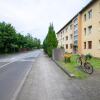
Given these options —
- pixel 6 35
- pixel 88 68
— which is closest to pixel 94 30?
pixel 88 68

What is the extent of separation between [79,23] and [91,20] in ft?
33.7

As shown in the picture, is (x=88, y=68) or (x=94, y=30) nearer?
(x=88, y=68)

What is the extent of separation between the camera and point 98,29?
112ft

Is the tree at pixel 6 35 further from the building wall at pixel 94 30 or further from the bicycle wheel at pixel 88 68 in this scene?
the bicycle wheel at pixel 88 68

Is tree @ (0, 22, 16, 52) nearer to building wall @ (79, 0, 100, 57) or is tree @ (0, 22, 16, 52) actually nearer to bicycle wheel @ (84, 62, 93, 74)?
building wall @ (79, 0, 100, 57)

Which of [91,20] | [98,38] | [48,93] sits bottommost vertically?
[48,93]

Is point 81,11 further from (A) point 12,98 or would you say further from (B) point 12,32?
(A) point 12,98

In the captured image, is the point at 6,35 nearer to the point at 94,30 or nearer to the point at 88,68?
the point at 94,30

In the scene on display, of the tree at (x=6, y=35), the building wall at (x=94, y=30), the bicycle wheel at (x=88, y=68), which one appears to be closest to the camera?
the bicycle wheel at (x=88, y=68)

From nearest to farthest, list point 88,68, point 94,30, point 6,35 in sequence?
point 88,68
point 94,30
point 6,35

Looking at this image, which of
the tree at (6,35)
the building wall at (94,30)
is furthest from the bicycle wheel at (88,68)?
the tree at (6,35)

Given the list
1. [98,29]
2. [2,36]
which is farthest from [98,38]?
[2,36]

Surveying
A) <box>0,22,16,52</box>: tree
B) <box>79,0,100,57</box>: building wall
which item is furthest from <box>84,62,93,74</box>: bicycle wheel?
<box>0,22,16,52</box>: tree

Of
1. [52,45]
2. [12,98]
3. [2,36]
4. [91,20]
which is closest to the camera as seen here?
[12,98]
